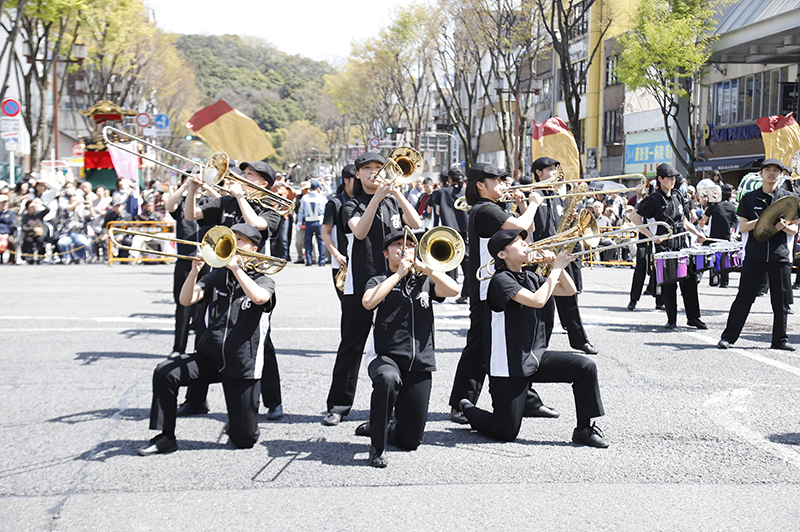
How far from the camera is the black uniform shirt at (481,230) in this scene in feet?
18.5

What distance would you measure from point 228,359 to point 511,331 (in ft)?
5.67

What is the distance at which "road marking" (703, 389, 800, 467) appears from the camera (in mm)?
5035

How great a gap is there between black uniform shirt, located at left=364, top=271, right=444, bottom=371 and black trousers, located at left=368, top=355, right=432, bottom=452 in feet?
0.20

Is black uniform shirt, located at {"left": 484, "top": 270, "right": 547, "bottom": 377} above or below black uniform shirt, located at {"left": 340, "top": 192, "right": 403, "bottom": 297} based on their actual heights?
below

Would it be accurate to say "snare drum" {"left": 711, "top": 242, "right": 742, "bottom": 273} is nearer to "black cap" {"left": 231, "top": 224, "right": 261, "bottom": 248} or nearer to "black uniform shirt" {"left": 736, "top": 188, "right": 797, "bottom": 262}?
"black uniform shirt" {"left": 736, "top": 188, "right": 797, "bottom": 262}

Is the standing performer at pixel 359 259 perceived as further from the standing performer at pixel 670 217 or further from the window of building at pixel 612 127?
the window of building at pixel 612 127

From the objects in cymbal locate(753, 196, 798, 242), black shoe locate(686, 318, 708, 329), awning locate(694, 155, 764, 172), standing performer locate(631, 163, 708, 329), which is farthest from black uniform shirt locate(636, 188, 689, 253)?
awning locate(694, 155, 764, 172)

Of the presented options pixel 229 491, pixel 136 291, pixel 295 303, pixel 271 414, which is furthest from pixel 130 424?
pixel 136 291

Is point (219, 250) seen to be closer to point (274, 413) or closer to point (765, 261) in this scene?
point (274, 413)

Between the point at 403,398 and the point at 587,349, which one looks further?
the point at 587,349

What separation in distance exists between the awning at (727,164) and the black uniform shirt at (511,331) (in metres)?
24.9

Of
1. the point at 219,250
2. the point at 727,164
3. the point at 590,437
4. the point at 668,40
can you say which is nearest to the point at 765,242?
the point at 590,437

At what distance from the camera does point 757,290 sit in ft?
27.9

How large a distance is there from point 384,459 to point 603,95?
41528 mm
